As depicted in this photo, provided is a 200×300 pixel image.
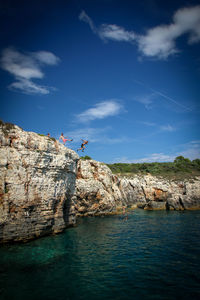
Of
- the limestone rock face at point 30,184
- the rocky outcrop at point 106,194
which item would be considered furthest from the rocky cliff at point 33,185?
the rocky outcrop at point 106,194

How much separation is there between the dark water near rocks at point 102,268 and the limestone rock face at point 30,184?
6.14 feet

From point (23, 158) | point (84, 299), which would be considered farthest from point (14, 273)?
point (23, 158)

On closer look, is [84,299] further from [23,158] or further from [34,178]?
[23,158]

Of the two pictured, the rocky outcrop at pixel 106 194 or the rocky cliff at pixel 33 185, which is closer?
the rocky cliff at pixel 33 185

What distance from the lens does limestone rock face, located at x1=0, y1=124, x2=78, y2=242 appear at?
19.5 metres

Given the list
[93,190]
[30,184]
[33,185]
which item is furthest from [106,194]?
[30,184]

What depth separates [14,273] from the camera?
1353 cm

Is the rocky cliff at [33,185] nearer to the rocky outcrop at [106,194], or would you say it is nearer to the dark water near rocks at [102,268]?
the dark water near rocks at [102,268]

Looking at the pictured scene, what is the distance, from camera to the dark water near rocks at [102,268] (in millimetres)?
11016

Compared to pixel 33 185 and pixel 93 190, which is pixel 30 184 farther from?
pixel 93 190

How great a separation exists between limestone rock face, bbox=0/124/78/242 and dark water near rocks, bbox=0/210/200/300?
187cm

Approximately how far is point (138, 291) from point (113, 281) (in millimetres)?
1953

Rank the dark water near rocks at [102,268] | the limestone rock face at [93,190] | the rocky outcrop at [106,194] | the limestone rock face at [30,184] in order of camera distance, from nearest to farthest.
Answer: the dark water near rocks at [102,268] < the limestone rock face at [30,184] < the limestone rock face at [93,190] < the rocky outcrop at [106,194]

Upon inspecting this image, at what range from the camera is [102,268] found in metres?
14.4
